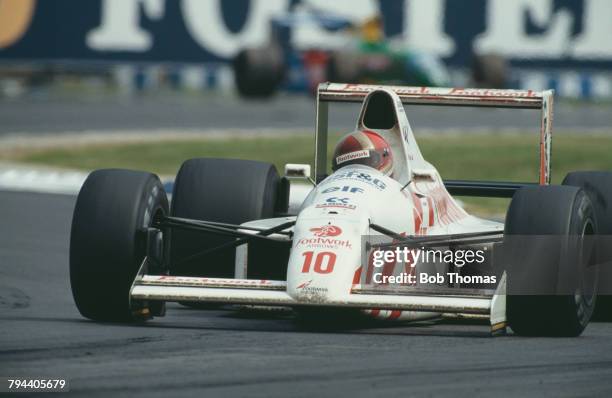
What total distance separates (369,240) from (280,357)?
1.17m

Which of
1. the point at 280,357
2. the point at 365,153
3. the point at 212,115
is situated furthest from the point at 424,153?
the point at 280,357

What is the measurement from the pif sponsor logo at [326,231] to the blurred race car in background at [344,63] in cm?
2374

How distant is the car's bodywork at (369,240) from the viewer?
7215 mm

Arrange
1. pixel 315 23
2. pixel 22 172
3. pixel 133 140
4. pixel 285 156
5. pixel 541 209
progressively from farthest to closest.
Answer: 1. pixel 315 23
2. pixel 133 140
3. pixel 285 156
4. pixel 22 172
5. pixel 541 209

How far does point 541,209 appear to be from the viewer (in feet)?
24.7

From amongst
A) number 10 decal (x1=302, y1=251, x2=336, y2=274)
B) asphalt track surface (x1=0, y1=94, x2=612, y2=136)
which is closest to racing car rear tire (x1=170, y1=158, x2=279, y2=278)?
number 10 decal (x1=302, y1=251, x2=336, y2=274)

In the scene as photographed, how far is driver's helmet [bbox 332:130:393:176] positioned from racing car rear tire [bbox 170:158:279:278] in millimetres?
725

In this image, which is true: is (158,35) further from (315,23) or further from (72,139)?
(72,139)

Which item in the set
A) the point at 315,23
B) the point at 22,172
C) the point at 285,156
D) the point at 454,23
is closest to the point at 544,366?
the point at 22,172

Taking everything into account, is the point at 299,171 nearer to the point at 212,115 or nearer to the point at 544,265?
the point at 544,265

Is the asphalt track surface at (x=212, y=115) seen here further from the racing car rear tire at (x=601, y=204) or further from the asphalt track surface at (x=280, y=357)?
the asphalt track surface at (x=280, y=357)

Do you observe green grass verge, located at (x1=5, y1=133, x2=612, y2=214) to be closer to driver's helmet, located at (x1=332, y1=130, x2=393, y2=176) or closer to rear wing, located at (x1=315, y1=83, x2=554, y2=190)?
rear wing, located at (x1=315, y1=83, x2=554, y2=190)

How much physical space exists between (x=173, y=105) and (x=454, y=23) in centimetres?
700

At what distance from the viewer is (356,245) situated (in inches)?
291
